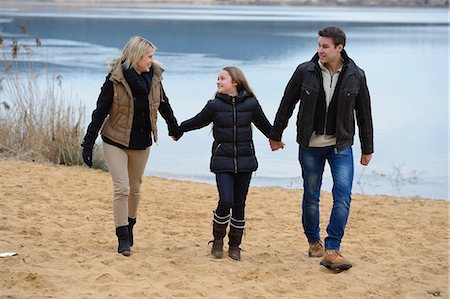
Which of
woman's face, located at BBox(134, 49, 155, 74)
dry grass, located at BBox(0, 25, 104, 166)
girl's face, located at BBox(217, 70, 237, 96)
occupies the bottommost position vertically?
dry grass, located at BBox(0, 25, 104, 166)

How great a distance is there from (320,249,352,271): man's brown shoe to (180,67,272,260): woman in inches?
27.8

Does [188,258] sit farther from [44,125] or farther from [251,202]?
[44,125]

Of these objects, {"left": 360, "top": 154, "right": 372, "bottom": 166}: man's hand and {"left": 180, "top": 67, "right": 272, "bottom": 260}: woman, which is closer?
{"left": 180, "top": 67, "right": 272, "bottom": 260}: woman

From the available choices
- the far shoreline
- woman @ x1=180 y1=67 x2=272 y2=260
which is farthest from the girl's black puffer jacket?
the far shoreline

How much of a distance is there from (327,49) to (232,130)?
861 millimetres

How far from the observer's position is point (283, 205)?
993cm

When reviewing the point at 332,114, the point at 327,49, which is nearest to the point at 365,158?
the point at 332,114

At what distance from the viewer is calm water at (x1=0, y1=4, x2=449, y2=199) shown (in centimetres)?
1301

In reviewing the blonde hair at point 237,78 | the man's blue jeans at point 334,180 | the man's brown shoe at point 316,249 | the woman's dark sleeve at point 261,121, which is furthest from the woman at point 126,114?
the man's brown shoe at point 316,249

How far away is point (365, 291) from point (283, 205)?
12.2ft

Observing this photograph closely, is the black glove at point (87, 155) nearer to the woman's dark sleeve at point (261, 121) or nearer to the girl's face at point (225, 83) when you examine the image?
the girl's face at point (225, 83)

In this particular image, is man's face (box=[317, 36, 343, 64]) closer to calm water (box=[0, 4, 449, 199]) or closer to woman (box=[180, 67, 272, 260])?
woman (box=[180, 67, 272, 260])

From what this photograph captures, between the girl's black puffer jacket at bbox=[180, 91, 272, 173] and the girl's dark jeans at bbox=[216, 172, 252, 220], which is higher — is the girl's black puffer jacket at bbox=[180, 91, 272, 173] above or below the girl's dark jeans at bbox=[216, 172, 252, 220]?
above

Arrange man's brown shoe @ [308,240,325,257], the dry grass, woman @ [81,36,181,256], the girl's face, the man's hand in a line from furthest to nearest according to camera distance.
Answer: the dry grass
man's brown shoe @ [308,240,325,257]
the man's hand
the girl's face
woman @ [81,36,181,256]
